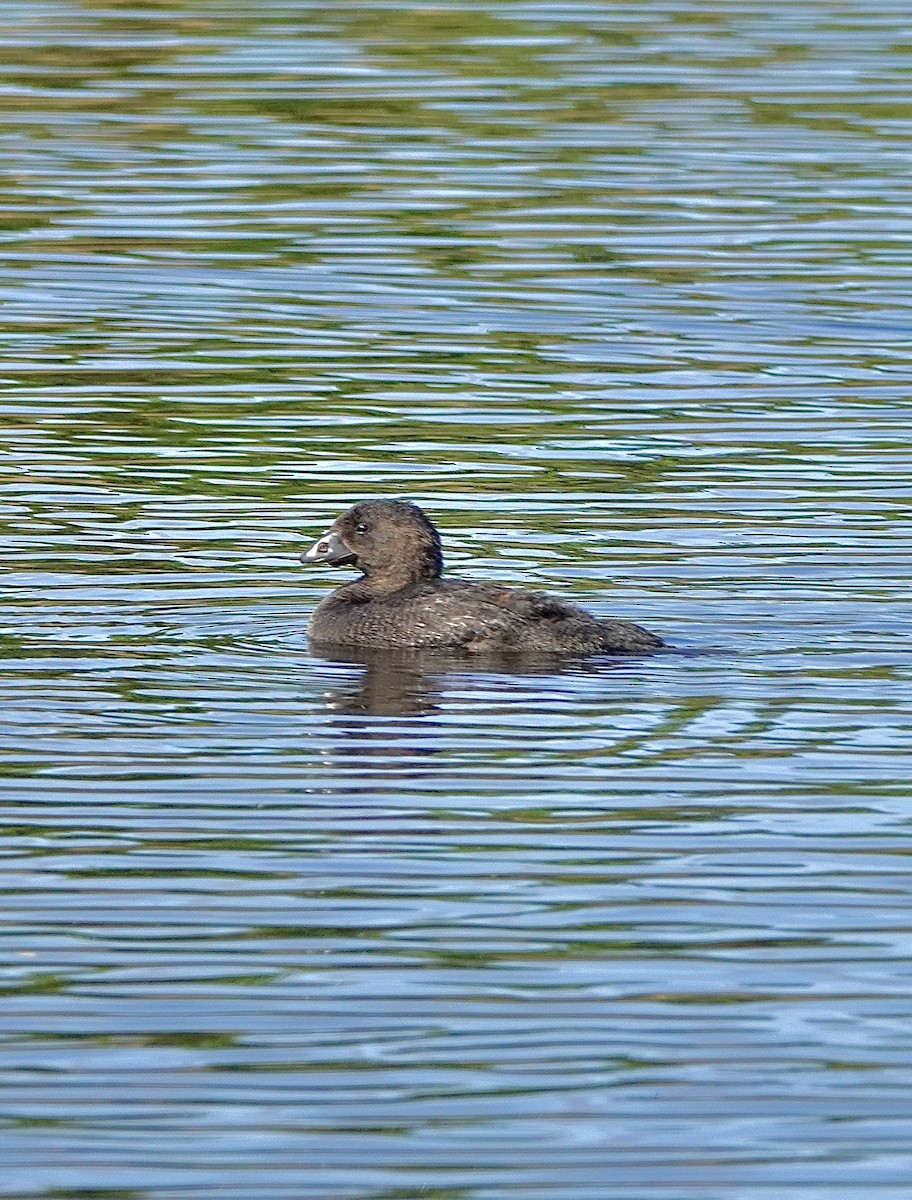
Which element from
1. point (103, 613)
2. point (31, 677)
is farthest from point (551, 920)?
point (103, 613)

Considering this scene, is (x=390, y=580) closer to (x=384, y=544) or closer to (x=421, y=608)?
(x=384, y=544)

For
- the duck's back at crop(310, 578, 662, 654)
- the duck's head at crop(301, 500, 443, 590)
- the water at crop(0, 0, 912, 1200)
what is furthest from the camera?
the duck's head at crop(301, 500, 443, 590)

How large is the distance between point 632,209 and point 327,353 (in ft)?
14.9

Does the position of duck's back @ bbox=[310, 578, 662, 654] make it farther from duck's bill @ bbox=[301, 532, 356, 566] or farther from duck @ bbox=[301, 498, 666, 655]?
duck's bill @ bbox=[301, 532, 356, 566]

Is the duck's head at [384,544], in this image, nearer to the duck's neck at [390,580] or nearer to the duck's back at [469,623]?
the duck's neck at [390,580]

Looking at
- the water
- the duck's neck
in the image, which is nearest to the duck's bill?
the duck's neck

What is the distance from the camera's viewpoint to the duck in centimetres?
1126

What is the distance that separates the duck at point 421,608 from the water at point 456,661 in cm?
20

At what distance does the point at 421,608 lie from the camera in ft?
38.7

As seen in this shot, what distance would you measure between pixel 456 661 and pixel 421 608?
1.29 ft

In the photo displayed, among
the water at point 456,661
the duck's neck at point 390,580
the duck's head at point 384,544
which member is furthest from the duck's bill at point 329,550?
the water at point 456,661

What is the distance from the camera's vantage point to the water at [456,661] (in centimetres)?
687

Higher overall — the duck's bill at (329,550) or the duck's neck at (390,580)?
the duck's bill at (329,550)

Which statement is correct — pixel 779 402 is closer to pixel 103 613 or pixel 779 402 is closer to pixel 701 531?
pixel 701 531
